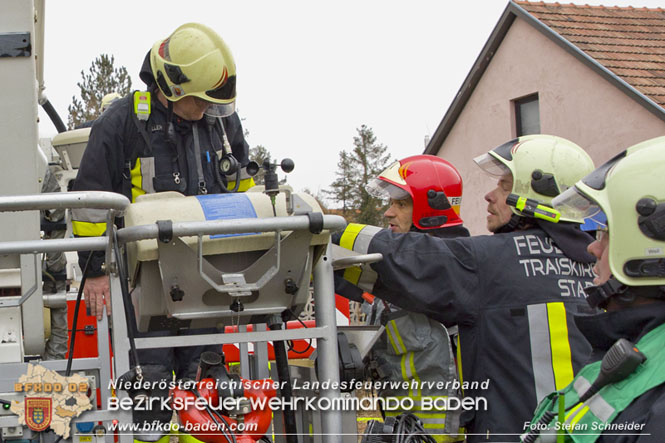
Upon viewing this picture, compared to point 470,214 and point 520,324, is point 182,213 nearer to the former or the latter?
point 520,324

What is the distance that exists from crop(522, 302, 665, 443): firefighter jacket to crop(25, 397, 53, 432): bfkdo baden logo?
151 centimetres

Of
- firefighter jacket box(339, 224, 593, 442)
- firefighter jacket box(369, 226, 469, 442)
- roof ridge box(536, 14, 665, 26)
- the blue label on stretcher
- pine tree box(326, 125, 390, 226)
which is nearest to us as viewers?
the blue label on stretcher

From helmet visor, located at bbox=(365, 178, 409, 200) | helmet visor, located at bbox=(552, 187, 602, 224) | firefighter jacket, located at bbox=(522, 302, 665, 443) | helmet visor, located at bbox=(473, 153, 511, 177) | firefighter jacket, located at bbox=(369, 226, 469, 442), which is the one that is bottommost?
firefighter jacket, located at bbox=(369, 226, 469, 442)

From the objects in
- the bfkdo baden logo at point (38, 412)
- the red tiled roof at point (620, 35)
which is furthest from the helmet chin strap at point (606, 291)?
the red tiled roof at point (620, 35)

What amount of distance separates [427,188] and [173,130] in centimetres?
130

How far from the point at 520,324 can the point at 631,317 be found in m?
1.12

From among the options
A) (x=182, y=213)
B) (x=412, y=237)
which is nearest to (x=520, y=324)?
(x=412, y=237)

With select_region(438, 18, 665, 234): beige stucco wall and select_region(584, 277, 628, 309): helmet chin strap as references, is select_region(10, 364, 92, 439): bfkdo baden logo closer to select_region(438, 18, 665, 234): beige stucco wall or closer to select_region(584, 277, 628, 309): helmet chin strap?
select_region(584, 277, 628, 309): helmet chin strap

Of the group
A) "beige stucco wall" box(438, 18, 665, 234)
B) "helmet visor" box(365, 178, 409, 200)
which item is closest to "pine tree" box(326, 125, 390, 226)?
"beige stucco wall" box(438, 18, 665, 234)

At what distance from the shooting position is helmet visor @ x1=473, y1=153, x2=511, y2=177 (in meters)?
3.66

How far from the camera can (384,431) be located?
3121mm

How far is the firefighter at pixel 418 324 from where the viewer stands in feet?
11.1

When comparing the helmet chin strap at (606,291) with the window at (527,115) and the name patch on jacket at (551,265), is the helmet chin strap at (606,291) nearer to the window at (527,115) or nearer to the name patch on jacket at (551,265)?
the name patch on jacket at (551,265)

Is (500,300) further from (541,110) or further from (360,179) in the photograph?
(360,179)
